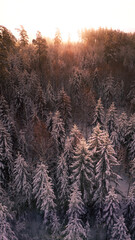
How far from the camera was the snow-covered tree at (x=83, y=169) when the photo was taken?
61.0 feet

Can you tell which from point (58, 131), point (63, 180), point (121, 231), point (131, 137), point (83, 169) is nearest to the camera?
point (121, 231)

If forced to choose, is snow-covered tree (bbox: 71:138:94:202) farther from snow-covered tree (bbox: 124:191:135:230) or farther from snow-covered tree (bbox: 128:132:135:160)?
snow-covered tree (bbox: 128:132:135:160)

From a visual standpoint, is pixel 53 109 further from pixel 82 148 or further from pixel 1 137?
pixel 82 148

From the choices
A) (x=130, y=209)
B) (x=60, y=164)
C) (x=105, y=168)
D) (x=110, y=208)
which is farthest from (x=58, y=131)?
(x=130, y=209)

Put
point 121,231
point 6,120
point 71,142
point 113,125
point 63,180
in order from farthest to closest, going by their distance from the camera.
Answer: point 113,125 → point 6,120 → point 71,142 → point 63,180 → point 121,231

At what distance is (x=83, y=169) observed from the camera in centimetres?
1900

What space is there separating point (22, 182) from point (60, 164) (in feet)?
16.9

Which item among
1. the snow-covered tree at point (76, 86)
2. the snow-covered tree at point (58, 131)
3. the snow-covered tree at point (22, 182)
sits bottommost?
the snow-covered tree at point (22, 182)

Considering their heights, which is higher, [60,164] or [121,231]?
[60,164]

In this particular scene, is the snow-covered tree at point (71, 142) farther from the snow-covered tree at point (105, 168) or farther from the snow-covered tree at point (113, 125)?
the snow-covered tree at point (113, 125)

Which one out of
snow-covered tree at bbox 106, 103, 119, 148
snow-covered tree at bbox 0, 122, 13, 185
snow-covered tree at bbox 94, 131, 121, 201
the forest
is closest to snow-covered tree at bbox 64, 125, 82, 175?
the forest

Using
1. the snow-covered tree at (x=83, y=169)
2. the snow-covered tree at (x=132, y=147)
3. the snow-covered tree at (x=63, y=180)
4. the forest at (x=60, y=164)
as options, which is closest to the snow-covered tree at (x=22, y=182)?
the forest at (x=60, y=164)

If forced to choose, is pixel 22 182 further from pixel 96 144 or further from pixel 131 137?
pixel 131 137

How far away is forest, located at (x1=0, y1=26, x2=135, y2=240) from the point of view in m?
18.7
